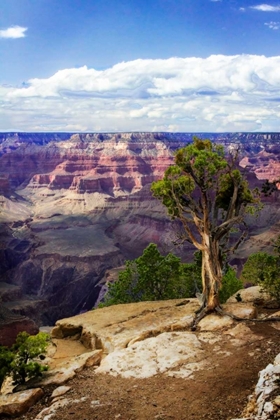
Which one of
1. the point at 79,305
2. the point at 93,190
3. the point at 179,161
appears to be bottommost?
the point at 79,305

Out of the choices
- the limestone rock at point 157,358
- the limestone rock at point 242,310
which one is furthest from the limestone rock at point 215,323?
the limestone rock at point 157,358

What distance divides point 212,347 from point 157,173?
549 ft

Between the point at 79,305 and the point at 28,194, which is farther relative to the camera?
the point at 28,194

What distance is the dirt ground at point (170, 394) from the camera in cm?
1242

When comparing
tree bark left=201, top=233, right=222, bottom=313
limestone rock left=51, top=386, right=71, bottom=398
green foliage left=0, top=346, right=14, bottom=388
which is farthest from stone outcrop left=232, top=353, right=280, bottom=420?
tree bark left=201, top=233, right=222, bottom=313

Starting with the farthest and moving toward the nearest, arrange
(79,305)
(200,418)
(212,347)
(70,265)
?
(70,265), (79,305), (212,347), (200,418)

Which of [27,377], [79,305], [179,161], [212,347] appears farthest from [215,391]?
[79,305]

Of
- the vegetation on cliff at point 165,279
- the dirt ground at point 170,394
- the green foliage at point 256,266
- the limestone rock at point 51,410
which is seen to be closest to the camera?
the dirt ground at point 170,394

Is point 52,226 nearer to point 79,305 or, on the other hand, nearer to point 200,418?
point 79,305

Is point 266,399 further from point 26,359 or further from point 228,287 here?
point 228,287

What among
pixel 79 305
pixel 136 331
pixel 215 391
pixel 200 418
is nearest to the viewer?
pixel 200 418

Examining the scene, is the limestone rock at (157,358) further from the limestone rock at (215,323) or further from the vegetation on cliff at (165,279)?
the vegetation on cliff at (165,279)

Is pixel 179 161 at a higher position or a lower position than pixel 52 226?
higher

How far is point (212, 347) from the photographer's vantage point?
58.0 feet
